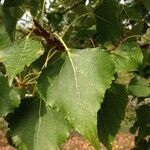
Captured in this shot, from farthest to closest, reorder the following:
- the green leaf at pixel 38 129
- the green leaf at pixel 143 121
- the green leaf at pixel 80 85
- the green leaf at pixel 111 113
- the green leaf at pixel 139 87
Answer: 1. the green leaf at pixel 143 121
2. the green leaf at pixel 139 87
3. the green leaf at pixel 111 113
4. the green leaf at pixel 38 129
5. the green leaf at pixel 80 85

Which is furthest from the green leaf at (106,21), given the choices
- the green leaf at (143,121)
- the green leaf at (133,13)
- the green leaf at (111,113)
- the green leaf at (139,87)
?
the green leaf at (143,121)

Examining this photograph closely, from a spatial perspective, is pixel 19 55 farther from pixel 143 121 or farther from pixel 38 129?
pixel 143 121

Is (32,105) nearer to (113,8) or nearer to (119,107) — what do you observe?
(119,107)

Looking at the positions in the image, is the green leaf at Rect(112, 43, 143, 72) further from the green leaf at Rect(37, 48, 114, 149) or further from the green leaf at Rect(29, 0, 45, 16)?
the green leaf at Rect(29, 0, 45, 16)

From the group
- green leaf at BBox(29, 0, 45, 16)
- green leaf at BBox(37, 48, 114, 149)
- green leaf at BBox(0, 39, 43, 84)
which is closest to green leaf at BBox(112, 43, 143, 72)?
green leaf at BBox(37, 48, 114, 149)

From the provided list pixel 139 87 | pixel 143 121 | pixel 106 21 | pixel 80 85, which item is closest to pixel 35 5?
pixel 106 21

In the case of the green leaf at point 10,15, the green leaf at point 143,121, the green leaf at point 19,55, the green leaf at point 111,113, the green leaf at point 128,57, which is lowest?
the green leaf at point 143,121

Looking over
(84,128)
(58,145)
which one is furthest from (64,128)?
(84,128)

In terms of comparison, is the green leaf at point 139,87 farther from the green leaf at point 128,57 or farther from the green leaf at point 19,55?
the green leaf at point 19,55
